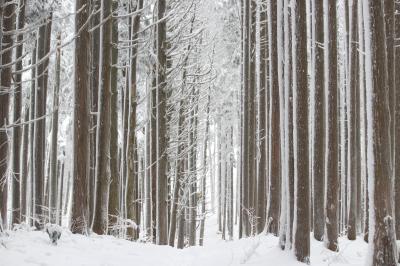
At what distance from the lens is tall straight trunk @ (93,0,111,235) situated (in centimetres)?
1042

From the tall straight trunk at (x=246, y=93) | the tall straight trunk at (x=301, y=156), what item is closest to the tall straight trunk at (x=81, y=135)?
the tall straight trunk at (x=301, y=156)

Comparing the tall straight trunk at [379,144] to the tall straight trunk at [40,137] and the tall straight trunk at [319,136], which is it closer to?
the tall straight trunk at [319,136]

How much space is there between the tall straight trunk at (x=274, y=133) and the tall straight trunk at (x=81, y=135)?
5.01 metres

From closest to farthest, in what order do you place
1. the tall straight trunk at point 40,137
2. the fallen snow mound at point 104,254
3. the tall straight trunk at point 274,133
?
the fallen snow mound at point 104,254, the tall straight trunk at point 274,133, the tall straight trunk at point 40,137

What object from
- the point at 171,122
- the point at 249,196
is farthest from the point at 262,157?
the point at 171,122

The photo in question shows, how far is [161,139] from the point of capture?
1396cm

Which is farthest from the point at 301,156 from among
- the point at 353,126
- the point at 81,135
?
the point at 353,126

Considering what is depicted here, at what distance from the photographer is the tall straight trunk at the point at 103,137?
1042 cm

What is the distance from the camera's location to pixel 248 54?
18.3 m

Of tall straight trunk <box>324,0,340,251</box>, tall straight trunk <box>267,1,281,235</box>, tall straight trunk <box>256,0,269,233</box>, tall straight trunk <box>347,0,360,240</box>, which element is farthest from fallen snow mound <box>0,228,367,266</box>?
tall straight trunk <box>256,0,269,233</box>

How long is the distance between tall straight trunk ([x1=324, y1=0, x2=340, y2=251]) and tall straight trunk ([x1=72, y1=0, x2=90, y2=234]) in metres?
5.78

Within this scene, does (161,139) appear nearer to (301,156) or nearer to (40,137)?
(40,137)

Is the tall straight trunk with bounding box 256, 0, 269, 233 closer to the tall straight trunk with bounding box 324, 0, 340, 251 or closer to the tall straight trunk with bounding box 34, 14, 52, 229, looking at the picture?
the tall straight trunk with bounding box 324, 0, 340, 251

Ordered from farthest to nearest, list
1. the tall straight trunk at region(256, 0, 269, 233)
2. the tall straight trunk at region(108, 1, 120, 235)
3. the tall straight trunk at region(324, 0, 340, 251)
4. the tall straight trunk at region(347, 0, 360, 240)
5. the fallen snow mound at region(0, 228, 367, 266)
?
the tall straight trunk at region(256, 0, 269, 233) → the tall straight trunk at region(347, 0, 360, 240) → the tall straight trunk at region(108, 1, 120, 235) → the tall straight trunk at region(324, 0, 340, 251) → the fallen snow mound at region(0, 228, 367, 266)
